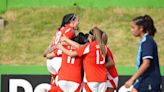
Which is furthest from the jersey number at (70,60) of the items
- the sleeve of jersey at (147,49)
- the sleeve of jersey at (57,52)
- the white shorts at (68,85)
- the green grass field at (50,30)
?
the green grass field at (50,30)

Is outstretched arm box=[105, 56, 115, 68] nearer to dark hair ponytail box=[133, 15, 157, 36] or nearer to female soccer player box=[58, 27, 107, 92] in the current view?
female soccer player box=[58, 27, 107, 92]

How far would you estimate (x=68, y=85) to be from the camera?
10.8 meters

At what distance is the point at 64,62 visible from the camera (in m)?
10.7

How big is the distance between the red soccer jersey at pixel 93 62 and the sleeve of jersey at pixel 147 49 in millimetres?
2213

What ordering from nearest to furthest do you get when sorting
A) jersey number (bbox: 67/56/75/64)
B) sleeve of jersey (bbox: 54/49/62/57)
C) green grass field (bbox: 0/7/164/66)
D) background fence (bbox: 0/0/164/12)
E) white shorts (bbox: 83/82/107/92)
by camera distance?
1. white shorts (bbox: 83/82/107/92)
2. jersey number (bbox: 67/56/75/64)
3. sleeve of jersey (bbox: 54/49/62/57)
4. green grass field (bbox: 0/7/164/66)
5. background fence (bbox: 0/0/164/12)

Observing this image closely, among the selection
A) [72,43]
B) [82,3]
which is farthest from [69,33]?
[82,3]

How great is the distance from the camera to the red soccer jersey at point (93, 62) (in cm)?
1022

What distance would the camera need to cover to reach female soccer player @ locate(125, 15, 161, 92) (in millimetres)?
7977

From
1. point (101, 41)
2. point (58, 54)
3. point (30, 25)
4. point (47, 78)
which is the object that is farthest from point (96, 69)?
point (30, 25)

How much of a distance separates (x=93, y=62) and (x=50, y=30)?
9.32 m

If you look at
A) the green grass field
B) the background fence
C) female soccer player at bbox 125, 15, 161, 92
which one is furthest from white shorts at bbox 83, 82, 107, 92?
the background fence

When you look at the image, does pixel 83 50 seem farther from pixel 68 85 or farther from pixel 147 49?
pixel 147 49

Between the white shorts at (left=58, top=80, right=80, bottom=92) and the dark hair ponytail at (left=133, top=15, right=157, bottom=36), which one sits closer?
the dark hair ponytail at (left=133, top=15, right=157, bottom=36)

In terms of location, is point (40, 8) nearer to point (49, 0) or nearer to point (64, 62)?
point (49, 0)
